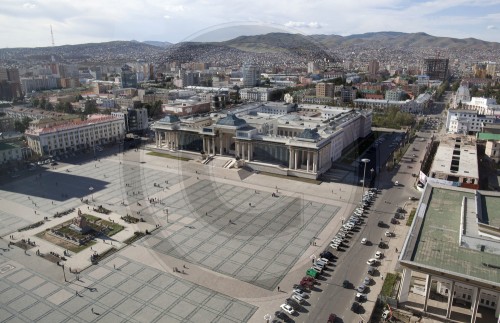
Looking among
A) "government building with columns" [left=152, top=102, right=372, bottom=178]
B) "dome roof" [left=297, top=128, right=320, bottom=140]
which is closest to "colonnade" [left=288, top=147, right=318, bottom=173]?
"government building with columns" [left=152, top=102, right=372, bottom=178]

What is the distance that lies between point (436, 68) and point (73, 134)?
14950 centimetres

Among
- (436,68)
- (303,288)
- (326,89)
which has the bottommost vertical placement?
(303,288)

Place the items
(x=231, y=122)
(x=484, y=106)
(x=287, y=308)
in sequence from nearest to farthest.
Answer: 1. (x=287, y=308)
2. (x=231, y=122)
3. (x=484, y=106)

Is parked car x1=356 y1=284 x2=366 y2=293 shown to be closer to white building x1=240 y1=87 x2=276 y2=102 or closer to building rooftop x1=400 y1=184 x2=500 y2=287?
building rooftop x1=400 y1=184 x2=500 y2=287

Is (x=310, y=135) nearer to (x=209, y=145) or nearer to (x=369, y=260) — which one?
(x=209, y=145)

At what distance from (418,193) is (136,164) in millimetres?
40207

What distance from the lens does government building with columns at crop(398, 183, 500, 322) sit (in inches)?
851

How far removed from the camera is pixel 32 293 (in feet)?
84.4

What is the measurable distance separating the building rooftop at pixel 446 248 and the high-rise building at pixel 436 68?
5608 inches

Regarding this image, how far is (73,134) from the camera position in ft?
207

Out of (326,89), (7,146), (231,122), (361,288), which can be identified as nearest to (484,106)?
(326,89)

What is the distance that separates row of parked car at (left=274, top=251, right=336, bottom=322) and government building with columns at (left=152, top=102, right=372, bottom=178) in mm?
20720

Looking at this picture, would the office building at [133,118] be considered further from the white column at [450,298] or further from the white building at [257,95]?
the white column at [450,298]

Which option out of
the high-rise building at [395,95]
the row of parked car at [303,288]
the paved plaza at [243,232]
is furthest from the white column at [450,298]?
the high-rise building at [395,95]
